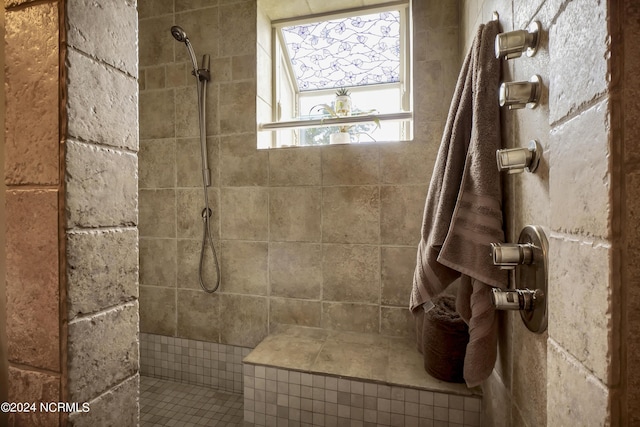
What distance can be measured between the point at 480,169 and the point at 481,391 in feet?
3.09

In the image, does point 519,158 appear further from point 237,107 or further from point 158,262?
point 158,262

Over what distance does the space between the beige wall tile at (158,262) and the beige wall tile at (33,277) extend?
57.1 inches

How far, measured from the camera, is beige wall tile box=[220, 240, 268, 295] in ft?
6.05

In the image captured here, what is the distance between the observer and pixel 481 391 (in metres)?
1.24

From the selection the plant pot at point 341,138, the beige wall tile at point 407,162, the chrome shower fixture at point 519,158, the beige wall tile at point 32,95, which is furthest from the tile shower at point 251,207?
the beige wall tile at point 32,95

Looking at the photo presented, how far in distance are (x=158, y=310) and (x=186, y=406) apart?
0.63 metres

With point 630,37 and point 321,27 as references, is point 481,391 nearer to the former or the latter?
point 630,37

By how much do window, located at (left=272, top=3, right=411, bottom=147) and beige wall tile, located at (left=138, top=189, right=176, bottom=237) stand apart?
797 mm

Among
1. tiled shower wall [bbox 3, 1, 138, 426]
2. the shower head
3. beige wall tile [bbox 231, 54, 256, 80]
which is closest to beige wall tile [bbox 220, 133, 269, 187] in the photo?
beige wall tile [bbox 231, 54, 256, 80]

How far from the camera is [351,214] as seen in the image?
1715 mm

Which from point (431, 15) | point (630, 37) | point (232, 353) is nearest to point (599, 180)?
point (630, 37)

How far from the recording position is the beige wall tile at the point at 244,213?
6.02 ft

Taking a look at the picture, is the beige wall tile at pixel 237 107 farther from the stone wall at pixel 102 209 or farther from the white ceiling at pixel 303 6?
the stone wall at pixel 102 209

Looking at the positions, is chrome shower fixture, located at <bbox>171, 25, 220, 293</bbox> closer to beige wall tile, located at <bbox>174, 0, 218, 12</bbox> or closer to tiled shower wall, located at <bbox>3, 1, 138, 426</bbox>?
beige wall tile, located at <bbox>174, 0, 218, 12</bbox>
